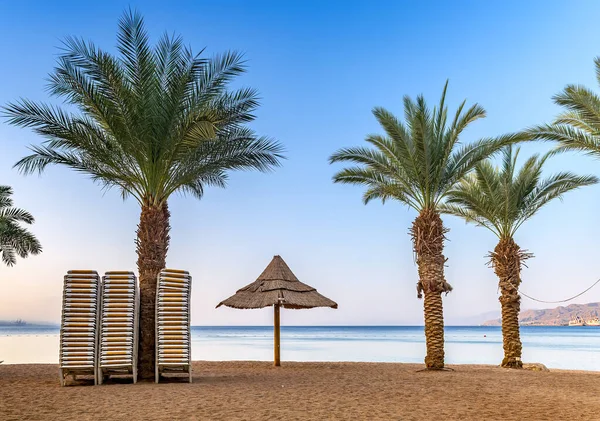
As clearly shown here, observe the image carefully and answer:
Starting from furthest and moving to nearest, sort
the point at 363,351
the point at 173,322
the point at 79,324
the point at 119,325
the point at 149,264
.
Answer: the point at 363,351, the point at 149,264, the point at 173,322, the point at 119,325, the point at 79,324

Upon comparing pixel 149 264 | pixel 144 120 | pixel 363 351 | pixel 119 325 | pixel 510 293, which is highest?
pixel 144 120

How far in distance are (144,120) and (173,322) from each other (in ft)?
13.3

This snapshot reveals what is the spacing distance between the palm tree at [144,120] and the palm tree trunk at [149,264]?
0.02 metres

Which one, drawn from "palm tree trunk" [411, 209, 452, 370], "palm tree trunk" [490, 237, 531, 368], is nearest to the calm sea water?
"palm tree trunk" [490, 237, 531, 368]

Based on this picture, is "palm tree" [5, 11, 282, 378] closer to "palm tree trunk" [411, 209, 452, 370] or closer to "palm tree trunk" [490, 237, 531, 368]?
"palm tree trunk" [411, 209, 452, 370]

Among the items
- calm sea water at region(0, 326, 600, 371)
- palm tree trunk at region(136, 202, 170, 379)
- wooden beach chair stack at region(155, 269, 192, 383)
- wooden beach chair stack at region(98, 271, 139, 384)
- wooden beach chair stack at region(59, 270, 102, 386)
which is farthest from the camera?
calm sea water at region(0, 326, 600, 371)

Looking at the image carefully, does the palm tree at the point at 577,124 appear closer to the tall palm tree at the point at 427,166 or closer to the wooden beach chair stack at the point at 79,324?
the tall palm tree at the point at 427,166

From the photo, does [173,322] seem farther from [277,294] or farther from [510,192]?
[510,192]

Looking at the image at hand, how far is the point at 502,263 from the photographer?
56.2 feet

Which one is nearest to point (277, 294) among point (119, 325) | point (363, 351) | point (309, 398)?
point (119, 325)

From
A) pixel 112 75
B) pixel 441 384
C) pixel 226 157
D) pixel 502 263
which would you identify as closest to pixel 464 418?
pixel 441 384

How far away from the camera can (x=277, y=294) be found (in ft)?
53.2

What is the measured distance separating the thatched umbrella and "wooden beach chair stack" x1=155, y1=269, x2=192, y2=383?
5005mm

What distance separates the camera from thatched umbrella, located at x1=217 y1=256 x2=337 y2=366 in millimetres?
16141
